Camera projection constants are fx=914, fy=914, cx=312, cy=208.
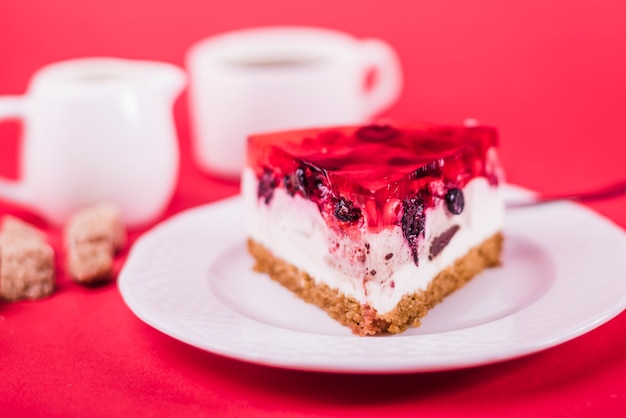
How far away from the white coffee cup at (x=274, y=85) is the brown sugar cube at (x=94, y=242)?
0.47 metres

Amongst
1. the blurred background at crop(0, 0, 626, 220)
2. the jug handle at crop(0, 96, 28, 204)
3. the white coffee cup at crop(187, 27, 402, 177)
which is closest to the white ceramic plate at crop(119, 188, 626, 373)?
the white coffee cup at crop(187, 27, 402, 177)

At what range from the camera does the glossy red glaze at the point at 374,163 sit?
1597 millimetres

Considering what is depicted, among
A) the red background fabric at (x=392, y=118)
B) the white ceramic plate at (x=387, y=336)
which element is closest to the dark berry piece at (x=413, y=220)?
the white ceramic plate at (x=387, y=336)

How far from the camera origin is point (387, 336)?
1578 mm

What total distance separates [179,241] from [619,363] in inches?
37.2

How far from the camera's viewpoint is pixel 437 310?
1.73 metres

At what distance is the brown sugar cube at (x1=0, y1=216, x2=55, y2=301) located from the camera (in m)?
1.84

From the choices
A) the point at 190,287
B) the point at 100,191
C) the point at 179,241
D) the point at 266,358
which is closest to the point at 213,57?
the point at 100,191

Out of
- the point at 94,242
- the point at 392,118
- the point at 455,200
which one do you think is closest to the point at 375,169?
the point at 455,200

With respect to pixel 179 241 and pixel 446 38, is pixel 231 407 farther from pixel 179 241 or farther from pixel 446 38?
pixel 446 38

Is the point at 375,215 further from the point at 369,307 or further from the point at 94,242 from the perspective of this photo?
the point at 94,242

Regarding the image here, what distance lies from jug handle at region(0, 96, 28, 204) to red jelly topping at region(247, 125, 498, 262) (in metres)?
0.64

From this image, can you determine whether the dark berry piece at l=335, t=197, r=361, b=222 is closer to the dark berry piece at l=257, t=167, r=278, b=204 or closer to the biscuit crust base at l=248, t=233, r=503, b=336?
the biscuit crust base at l=248, t=233, r=503, b=336

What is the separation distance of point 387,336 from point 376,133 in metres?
0.50
